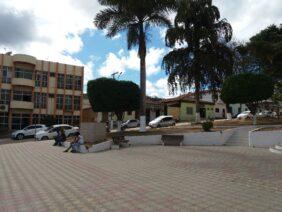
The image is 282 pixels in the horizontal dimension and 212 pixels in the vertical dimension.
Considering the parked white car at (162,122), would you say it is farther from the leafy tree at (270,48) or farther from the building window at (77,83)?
the building window at (77,83)

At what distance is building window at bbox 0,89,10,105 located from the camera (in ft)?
170

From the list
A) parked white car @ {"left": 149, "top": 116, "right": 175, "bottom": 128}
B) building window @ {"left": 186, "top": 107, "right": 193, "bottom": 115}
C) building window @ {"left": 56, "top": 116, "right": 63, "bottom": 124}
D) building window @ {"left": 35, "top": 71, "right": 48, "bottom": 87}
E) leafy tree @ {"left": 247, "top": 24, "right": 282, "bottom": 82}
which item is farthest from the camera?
building window @ {"left": 186, "top": 107, "right": 193, "bottom": 115}

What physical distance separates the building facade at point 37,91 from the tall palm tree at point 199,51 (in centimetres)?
2506

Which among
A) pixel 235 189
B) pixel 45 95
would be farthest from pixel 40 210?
pixel 45 95

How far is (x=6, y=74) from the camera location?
52312mm

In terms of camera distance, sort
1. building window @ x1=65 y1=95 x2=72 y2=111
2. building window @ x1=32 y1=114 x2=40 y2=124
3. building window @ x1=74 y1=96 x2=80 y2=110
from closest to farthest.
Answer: building window @ x1=32 y1=114 x2=40 y2=124
building window @ x1=65 y1=95 x2=72 y2=111
building window @ x1=74 y1=96 x2=80 y2=110

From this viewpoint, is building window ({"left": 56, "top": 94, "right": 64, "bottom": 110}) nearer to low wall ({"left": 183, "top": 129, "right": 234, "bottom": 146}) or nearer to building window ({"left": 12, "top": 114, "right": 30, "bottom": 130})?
building window ({"left": 12, "top": 114, "right": 30, "bottom": 130})

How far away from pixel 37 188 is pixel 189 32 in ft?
97.3

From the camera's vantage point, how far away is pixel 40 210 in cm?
703

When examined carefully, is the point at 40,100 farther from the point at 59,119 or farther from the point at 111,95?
the point at 111,95

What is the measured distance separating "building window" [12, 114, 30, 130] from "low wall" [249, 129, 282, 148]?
129 ft

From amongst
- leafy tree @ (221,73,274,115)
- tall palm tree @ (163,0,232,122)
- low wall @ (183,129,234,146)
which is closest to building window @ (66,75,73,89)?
tall palm tree @ (163,0,232,122)

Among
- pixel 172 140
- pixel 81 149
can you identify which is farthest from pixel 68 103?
pixel 81 149

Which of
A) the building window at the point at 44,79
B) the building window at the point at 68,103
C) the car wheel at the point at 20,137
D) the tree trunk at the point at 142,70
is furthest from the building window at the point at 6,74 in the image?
the tree trunk at the point at 142,70
